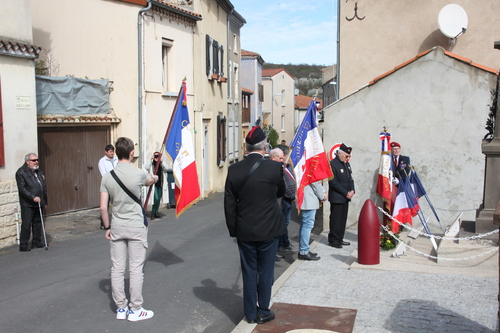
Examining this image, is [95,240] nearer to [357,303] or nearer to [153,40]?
[357,303]

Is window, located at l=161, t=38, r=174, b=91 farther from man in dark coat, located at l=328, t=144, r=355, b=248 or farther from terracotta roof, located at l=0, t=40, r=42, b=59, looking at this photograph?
man in dark coat, located at l=328, t=144, r=355, b=248

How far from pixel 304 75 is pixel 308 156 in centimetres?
11452

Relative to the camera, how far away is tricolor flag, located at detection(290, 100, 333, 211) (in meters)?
8.20

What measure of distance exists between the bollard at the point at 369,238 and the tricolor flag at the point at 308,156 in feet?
3.13

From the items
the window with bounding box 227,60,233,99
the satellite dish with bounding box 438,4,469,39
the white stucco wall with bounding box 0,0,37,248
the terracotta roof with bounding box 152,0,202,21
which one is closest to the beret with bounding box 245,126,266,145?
the white stucco wall with bounding box 0,0,37,248

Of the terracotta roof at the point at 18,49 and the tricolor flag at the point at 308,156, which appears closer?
the tricolor flag at the point at 308,156

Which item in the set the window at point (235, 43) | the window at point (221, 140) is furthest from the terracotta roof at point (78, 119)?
the window at point (235, 43)

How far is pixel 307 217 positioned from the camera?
8500 mm

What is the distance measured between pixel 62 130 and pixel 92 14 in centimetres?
360

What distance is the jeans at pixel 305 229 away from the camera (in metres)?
8.40

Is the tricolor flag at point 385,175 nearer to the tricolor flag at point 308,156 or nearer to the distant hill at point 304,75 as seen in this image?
the tricolor flag at point 308,156

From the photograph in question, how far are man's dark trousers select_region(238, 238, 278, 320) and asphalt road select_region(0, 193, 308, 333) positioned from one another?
41 centimetres

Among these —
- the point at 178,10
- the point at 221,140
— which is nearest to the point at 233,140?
the point at 221,140

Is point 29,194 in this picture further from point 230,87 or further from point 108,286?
point 230,87
